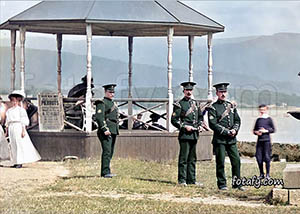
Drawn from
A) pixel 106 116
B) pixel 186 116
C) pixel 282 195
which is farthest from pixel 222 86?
pixel 106 116

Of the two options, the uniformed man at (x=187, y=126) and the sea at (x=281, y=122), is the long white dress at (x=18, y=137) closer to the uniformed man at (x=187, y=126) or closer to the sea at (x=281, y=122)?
the uniformed man at (x=187, y=126)

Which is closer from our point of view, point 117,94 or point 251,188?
point 251,188

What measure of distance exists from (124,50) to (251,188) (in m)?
11.3

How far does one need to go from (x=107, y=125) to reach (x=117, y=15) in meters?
3.89

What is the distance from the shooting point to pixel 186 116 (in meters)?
12.6

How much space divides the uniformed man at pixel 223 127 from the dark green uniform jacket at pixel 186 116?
0.56 meters

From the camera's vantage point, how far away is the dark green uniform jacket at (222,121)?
1203 centimetres

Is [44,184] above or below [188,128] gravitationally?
below

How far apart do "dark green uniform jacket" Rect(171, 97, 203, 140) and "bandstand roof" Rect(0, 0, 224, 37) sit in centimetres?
419

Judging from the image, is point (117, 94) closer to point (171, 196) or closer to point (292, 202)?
point (171, 196)

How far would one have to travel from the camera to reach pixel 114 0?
17234 millimetres

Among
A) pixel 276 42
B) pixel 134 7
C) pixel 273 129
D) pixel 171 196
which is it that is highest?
pixel 134 7

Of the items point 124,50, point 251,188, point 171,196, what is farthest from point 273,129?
point 124,50

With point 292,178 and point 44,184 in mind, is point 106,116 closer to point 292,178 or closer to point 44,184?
point 44,184
